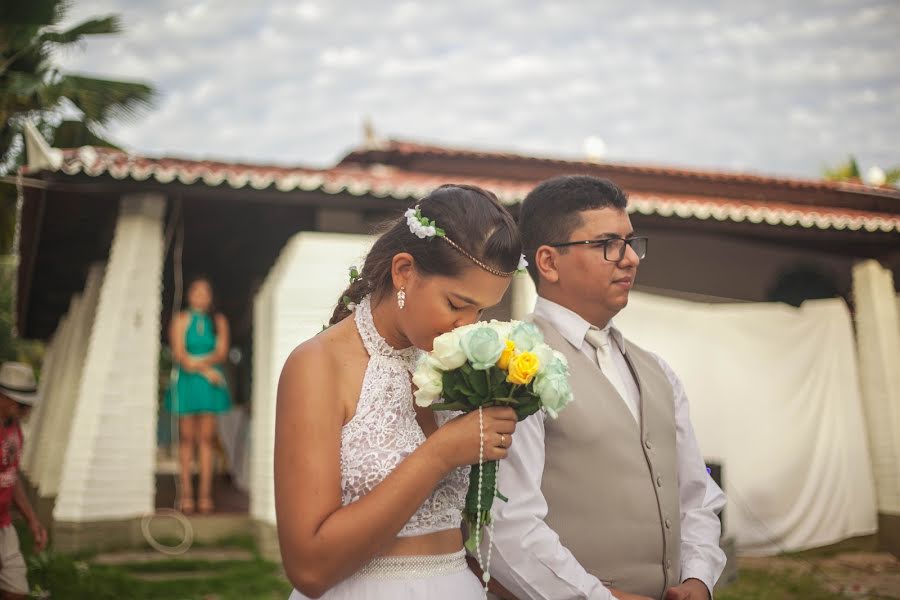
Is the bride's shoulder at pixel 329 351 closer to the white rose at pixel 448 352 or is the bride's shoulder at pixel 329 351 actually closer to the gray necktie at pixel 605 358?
the white rose at pixel 448 352

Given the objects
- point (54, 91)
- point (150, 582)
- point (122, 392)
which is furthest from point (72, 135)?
point (150, 582)

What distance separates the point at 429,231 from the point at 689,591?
4.35ft

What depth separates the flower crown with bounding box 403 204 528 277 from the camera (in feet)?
6.87

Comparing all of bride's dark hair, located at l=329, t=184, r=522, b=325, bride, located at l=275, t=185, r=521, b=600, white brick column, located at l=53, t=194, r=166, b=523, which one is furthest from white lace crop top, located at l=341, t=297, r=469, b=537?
white brick column, located at l=53, t=194, r=166, b=523

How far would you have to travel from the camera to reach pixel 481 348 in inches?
74.6

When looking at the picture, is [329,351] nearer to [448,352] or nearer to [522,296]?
[448,352]

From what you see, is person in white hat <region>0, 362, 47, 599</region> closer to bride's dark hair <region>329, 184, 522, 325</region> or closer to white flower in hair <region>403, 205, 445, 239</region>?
bride's dark hair <region>329, 184, 522, 325</region>

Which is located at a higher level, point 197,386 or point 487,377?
point 487,377

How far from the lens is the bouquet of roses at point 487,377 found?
1916 millimetres

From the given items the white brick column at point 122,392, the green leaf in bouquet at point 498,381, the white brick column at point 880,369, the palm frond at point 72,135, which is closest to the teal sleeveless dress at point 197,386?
the white brick column at point 122,392

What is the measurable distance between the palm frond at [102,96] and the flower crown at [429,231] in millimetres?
12597

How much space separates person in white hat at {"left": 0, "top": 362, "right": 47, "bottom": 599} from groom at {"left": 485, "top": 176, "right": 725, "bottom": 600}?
418 centimetres

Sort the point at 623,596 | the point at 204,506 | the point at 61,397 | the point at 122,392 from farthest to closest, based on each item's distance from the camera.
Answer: the point at 61,397 → the point at 204,506 → the point at 122,392 → the point at 623,596

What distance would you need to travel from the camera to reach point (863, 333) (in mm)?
9984
